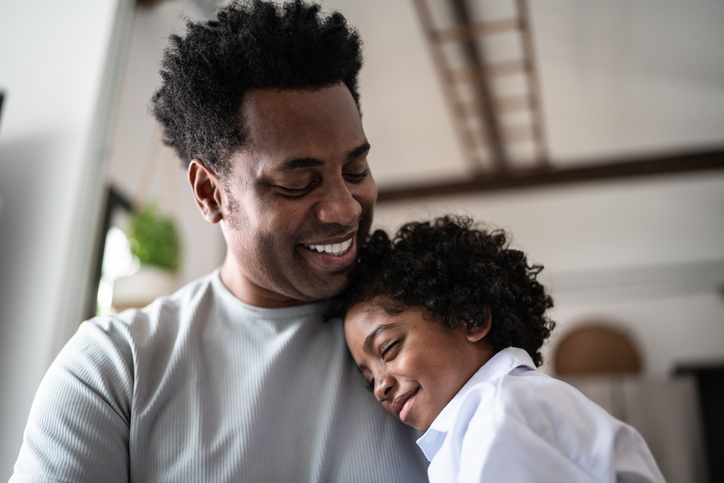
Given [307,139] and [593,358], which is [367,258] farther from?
[593,358]

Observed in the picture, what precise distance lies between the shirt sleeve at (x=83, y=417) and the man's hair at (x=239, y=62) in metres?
0.48

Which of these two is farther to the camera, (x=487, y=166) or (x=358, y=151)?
(x=487, y=166)

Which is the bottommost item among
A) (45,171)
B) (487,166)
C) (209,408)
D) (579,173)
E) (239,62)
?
(579,173)

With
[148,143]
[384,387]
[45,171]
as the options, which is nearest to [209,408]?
[384,387]

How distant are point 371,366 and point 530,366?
34 cm

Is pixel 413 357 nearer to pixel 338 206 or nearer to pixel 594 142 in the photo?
pixel 338 206

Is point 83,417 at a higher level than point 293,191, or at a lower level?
lower

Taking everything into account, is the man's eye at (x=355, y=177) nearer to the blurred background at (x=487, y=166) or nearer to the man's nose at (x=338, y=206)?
the man's nose at (x=338, y=206)

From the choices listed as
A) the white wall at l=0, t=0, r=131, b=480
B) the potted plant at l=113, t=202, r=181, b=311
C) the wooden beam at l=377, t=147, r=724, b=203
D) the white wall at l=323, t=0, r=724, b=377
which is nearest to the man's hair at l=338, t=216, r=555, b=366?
Answer: the white wall at l=323, t=0, r=724, b=377

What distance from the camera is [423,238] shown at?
1.47 metres

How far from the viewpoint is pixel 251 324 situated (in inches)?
54.0

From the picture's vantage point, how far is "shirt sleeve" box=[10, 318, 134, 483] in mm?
1066

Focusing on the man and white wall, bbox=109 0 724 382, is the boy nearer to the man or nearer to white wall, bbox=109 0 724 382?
the man

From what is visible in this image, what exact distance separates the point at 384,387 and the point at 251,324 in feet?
1.10
